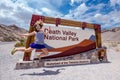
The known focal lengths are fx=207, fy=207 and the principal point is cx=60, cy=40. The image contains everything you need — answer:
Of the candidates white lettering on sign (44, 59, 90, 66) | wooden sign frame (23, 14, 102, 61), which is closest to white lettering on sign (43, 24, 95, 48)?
wooden sign frame (23, 14, 102, 61)

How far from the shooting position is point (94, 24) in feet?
39.4

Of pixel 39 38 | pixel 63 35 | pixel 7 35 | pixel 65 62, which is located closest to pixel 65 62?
pixel 65 62

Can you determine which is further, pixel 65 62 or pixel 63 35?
pixel 63 35

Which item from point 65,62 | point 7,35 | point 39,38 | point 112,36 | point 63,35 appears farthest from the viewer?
point 112,36

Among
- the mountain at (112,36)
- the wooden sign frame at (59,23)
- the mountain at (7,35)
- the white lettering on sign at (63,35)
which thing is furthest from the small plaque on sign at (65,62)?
the mountain at (112,36)

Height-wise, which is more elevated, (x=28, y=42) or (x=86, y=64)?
(x=28, y=42)

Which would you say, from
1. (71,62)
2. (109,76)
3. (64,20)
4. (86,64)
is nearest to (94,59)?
(86,64)

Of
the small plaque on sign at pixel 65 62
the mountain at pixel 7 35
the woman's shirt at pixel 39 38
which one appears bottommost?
the small plaque on sign at pixel 65 62

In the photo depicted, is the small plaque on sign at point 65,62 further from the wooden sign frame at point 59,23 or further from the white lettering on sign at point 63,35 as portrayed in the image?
the wooden sign frame at point 59,23

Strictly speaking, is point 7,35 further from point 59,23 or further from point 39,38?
point 39,38

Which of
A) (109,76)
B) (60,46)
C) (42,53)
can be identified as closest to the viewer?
(109,76)

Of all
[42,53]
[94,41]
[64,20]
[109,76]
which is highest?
[64,20]

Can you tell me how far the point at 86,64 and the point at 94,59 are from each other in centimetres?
95

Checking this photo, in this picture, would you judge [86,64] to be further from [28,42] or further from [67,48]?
[28,42]
